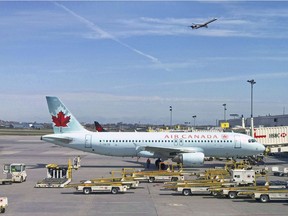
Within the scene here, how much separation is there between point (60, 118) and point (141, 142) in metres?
8.68

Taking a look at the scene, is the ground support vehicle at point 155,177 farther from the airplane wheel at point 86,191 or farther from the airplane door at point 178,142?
the airplane door at point 178,142

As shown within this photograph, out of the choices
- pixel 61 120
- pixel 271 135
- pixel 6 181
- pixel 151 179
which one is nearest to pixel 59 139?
pixel 61 120

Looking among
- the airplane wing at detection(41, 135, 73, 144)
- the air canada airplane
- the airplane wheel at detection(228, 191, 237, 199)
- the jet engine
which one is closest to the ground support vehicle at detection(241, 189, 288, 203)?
the airplane wheel at detection(228, 191, 237, 199)

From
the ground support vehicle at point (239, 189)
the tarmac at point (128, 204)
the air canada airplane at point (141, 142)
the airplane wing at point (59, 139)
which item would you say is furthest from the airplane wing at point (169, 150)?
the ground support vehicle at point (239, 189)

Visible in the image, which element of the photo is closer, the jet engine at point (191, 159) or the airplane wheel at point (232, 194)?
the airplane wheel at point (232, 194)

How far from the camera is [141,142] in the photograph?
44688mm

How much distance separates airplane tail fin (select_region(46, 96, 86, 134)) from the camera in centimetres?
4469

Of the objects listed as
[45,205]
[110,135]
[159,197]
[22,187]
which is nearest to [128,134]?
[110,135]

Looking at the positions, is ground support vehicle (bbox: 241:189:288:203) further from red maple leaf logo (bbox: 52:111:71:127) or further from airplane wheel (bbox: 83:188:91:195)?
red maple leaf logo (bbox: 52:111:71:127)

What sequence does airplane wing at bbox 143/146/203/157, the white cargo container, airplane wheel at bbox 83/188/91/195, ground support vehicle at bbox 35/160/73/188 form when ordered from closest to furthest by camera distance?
airplane wheel at bbox 83/188/91/195 < ground support vehicle at bbox 35/160/73/188 < airplane wing at bbox 143/146/203/157 < the white cargo container

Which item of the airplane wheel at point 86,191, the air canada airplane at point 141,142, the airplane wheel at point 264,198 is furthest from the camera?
the air canada airplane at point 141,142

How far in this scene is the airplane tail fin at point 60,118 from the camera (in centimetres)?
4469

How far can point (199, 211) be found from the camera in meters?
22.2

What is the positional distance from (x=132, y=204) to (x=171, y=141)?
2083cm
